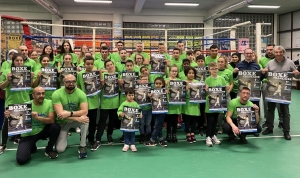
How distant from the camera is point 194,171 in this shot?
317 centimetres

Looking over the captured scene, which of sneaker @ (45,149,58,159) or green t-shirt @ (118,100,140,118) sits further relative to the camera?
green t-shirt @ (118,100,140,118)

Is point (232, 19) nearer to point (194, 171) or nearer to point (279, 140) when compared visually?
point (279, 140)

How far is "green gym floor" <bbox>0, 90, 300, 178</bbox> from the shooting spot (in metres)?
3.12

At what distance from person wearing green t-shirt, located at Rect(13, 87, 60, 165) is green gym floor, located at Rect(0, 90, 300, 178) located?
21cm

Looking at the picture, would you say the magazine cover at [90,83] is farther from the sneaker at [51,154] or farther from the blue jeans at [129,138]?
the sneaker at [51,154]

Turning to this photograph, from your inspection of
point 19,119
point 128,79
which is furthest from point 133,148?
point 19,119

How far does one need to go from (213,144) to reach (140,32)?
10.5m

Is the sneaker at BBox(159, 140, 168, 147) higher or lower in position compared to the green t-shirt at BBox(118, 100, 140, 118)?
lower

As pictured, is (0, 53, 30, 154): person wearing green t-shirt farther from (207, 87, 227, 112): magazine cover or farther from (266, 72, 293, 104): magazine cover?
(266, 72, 293, 104): magazine cover

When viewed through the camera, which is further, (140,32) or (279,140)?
(140,32)

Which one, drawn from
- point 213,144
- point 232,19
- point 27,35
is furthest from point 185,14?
point 213,144

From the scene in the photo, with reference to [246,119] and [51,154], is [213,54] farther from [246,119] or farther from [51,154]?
[51,154]

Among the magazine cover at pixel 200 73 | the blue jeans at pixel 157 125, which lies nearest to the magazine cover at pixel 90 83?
the blue jeans at pixel 157 125

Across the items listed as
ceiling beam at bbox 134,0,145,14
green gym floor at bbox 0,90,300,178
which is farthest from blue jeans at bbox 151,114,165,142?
ceiling beam at bbox 134,0,145,14
